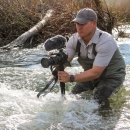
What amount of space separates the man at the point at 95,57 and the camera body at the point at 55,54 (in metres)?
0.18

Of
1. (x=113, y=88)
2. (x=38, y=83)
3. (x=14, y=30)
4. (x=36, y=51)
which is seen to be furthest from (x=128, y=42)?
(x=113, y=88)

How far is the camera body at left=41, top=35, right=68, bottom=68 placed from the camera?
12.8 feet

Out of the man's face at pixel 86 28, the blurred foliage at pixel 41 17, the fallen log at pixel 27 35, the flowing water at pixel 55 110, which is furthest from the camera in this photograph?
the blurred foliage at pixel 41 17

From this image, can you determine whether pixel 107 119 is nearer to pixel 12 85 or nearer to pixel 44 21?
pixel 12 85

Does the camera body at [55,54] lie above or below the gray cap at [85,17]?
below

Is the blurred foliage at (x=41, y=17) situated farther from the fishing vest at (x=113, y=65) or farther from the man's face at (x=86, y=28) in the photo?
the man's face at (x=86, y=28)

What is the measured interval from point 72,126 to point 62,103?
0.72 metres

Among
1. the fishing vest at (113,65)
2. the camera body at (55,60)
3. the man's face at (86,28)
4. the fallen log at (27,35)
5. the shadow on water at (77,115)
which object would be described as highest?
the man's face at (86,28)

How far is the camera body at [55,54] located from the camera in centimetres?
389

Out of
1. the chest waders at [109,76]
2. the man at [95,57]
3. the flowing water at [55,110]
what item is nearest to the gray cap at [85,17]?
the man at [95,57]

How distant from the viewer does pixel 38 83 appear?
21.1ft

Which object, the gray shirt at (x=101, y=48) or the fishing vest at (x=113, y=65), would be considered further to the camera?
A: the fishing vest at (x=113, y=65)

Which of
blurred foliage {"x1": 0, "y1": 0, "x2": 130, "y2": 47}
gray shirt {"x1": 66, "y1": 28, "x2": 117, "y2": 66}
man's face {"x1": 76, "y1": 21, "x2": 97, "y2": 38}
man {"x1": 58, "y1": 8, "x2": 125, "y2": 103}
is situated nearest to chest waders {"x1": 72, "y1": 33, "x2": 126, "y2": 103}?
man {"x1": 58, "y1": 8, "x2": 125, "y2": 103}

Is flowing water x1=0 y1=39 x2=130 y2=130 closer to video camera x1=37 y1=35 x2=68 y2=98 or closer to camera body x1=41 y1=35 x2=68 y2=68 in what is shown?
video camera x1=37 y1=35 x2=68 y2=98
